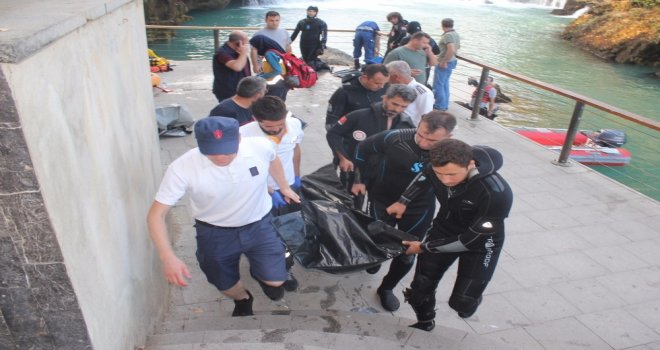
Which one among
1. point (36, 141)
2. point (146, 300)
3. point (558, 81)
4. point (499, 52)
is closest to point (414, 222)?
point (146, 300)

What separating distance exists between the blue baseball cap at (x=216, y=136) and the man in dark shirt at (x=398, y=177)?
4.16 feet

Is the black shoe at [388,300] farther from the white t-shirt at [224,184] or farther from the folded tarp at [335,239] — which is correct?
the white t-shirt at [224,184]

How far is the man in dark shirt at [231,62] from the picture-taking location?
4961 millimetres

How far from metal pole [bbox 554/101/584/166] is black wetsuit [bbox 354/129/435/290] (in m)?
3.58

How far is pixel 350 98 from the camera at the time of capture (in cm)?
425

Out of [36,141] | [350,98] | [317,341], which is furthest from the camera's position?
[350,98]

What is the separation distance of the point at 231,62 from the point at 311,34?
4.89 metres

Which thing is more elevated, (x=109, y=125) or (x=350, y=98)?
(x=109, y=125)

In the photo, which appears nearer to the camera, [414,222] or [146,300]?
[146,300]

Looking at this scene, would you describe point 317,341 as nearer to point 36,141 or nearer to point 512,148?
point 36,141

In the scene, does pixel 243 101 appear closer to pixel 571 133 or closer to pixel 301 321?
pixel 301 321

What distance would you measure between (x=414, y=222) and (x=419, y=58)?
373 centimetres

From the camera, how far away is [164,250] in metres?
2.30

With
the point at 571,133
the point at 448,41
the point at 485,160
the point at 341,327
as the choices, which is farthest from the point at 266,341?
the point at 448,41
